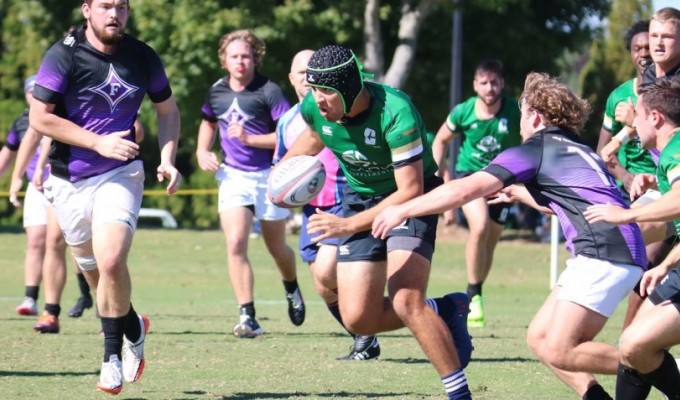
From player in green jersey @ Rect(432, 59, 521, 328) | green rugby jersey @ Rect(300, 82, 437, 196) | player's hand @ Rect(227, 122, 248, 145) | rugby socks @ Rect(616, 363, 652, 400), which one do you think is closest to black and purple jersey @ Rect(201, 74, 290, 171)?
player's hand @ Rect(227, 122, 248, 145)

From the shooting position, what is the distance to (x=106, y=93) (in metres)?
7.54

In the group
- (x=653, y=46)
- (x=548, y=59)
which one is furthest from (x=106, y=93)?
(x=548, y=59)

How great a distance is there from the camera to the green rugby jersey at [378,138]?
6629 millimetres

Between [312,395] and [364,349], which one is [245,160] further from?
[312,395]

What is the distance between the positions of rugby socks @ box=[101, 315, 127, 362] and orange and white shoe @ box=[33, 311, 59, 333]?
340cm

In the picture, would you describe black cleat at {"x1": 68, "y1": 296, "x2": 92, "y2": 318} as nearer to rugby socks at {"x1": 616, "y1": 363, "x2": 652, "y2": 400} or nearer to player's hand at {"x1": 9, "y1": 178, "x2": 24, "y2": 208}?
player's hand at {"x1": 9, "y1": 178, "x2": 24, "y2": 208}

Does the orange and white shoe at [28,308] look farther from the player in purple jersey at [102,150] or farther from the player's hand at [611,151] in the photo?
the player's hand at [611,151]

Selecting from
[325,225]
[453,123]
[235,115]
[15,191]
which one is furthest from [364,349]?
[15,191]

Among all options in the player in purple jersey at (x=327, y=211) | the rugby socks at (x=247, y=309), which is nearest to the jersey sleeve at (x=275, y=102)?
the player in purple jersey at (x=327, y=211)

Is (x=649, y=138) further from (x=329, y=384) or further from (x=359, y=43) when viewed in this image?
(x=359, y=43)

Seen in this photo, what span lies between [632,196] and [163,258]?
14.3 m

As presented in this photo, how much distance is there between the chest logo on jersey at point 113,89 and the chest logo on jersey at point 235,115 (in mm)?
3350

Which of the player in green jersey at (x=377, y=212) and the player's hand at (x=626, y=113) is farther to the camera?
A: the player's hand at (x=626, y=113)

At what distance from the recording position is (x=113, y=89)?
7543mm
